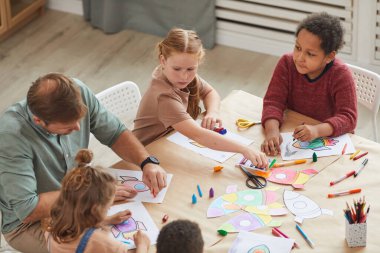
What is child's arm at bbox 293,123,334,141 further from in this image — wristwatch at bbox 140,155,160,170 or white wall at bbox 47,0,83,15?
white wall at bbox 47,0,83,15

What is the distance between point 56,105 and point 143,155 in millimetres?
452

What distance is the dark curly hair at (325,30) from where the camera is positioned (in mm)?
2656

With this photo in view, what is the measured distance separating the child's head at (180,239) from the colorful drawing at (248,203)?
0.43 meters

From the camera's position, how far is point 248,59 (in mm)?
4547

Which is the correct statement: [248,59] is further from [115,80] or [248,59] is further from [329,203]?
[329,203]

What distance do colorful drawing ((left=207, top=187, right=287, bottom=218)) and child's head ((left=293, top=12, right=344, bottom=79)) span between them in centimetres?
60

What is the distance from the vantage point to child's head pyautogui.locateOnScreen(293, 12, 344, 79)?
2658 millimetres

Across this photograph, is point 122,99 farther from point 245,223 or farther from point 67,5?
point 67,5

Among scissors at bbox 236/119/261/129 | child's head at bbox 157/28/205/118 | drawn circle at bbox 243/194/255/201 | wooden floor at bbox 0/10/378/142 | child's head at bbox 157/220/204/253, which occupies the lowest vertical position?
wooden floor at bbox 0/10/378/142

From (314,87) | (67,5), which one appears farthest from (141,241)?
(67,5)

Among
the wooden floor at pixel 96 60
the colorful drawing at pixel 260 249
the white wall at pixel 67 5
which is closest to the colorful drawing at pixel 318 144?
the colorful drawing at pixel 260 249


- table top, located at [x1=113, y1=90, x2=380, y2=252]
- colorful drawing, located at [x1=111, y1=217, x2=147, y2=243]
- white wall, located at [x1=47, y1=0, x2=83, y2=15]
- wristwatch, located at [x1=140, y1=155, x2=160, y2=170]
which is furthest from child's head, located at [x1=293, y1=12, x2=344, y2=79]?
white wall, located at [x1=47, y1=0, x2=83, y2=15]

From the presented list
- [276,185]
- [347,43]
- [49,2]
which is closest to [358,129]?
[347,43]

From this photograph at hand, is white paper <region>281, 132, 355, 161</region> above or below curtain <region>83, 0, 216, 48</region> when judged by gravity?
below
